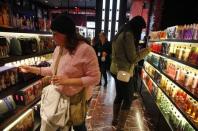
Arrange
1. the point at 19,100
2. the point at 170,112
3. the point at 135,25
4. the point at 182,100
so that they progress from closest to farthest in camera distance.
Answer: the point at 19,100
the point at 182,100
the point at 135,25
the point at 170,112

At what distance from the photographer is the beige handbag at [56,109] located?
1.93 meters

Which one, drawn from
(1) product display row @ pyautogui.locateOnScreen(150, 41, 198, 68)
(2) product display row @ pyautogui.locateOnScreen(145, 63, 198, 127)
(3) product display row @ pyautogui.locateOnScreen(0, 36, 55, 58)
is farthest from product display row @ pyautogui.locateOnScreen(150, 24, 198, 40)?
(3) product display row @ pyautogui.locateOnScreen(0, 36, 55, 58)

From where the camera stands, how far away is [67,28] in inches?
71.9

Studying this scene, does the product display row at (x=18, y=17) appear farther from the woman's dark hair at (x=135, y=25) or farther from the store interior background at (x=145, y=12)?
the woman's dark hair at (x=135, y=25)

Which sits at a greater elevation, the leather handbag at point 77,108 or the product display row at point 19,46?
the product display row at point 19,46

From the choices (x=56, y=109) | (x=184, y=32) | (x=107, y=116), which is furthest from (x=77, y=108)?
(x=107, y=116)

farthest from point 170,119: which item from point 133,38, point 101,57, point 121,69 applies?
point 101,57

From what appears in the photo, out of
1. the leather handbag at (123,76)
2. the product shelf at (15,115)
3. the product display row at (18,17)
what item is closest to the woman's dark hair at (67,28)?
the product display row at (18,17)

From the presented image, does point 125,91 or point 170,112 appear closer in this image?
point 125,91

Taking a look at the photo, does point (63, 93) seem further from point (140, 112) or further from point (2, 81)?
point (140, 112)

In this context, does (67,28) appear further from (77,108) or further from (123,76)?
(123,76)

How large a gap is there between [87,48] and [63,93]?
480mm

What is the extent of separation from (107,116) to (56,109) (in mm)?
2409

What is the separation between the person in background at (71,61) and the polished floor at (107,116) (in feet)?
6.31
